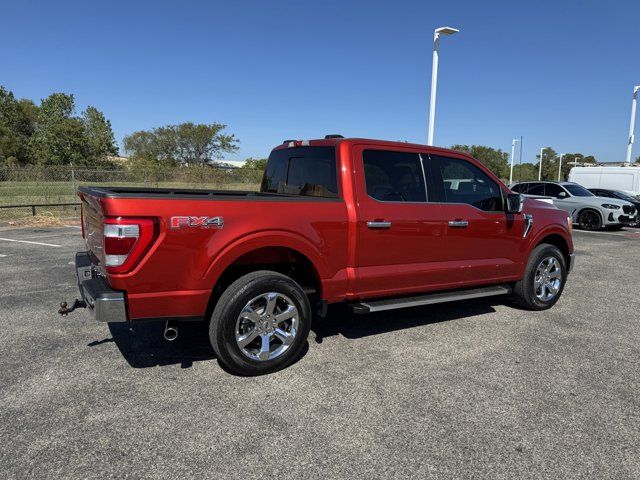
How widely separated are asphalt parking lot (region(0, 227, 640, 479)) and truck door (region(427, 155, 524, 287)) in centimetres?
62

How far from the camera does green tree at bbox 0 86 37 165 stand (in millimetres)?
54156

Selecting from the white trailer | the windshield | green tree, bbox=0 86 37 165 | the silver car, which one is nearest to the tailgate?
the silver car

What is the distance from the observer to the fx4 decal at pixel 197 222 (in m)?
3.28

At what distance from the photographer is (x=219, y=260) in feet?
11.4

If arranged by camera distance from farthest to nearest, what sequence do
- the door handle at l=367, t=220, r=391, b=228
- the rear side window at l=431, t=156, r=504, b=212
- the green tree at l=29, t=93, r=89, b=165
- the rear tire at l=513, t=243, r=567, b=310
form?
the green tree at l=29, t=93, r=89, b=165, the rear tire at l=513, t=243, r=567, b=310, the rear side window at l=431, t=156, r=504, b=212, the door handle at l=367, t=220, r=391, b=228

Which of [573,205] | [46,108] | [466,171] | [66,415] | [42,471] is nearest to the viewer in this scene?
[42,471]

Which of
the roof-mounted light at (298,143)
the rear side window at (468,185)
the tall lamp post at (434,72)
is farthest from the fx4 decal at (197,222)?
the tall lamp post at (434,72)

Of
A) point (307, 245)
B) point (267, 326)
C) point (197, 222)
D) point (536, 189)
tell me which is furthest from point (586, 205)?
point (197, 222)

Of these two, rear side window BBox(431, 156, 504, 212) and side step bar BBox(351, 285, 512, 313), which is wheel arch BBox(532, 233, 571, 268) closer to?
side step bar BBox(351, 285, 512, 313)

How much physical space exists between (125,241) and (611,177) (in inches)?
892

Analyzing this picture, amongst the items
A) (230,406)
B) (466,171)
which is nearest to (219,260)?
(230,406)

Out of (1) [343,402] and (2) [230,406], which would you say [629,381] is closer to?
(1) [343,402]

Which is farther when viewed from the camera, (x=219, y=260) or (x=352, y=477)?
(x=219, y=260)

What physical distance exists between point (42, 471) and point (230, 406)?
1135 millimetres
